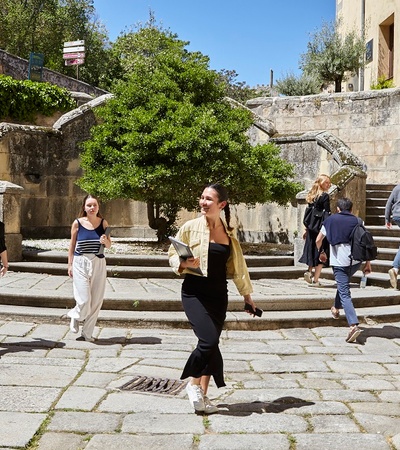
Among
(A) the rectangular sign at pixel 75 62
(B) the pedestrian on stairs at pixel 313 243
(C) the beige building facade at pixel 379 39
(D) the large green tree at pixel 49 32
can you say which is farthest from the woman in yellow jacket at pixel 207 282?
(D) the large green tree at pixel 49 32

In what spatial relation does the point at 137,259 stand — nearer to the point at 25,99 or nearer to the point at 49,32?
the point at 25,99

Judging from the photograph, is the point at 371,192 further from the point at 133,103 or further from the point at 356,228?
the point at 356,228

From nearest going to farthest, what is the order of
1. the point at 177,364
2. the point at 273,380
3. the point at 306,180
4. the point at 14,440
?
1. the point at 14,440
2. the point at 273,380
3. the point at 177,364
4. the point at 306,180

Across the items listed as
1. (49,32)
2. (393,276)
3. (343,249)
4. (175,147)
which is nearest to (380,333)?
(343,249)

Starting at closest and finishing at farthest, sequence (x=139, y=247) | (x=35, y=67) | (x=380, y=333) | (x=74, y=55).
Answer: (x=380, y=333) → (x=139, y=247) → (x=35, y=67) → (x=74, y=55)

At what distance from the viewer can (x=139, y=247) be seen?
39.9ft

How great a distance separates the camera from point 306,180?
44.8ft

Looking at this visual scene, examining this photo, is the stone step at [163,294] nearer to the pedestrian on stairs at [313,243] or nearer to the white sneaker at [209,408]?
the pedestrian on stairs at [313,243]

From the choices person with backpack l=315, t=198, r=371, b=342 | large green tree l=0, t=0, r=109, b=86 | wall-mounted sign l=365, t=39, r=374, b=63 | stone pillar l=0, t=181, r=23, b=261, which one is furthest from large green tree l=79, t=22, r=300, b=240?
large green tree l=0, t=0, r=109, b=86

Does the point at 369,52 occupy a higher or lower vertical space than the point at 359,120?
higher

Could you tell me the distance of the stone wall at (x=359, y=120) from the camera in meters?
16.4

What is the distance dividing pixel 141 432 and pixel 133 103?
8.69 metres

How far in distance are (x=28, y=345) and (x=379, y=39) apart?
18536 mm

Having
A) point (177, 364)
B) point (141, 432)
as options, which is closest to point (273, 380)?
point (177, 364)
